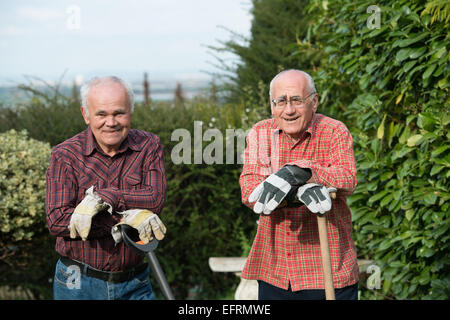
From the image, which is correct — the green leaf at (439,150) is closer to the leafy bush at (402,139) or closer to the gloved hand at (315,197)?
the leafy bush at (402,139)

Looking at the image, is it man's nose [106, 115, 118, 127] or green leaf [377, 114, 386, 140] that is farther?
green leaf [377, 114, 386, 140]

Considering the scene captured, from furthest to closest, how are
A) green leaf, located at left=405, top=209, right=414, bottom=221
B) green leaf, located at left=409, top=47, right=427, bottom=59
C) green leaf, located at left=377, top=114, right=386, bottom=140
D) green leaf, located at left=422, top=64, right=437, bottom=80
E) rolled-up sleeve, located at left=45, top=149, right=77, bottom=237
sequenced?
1. green leaf, located at left=377, top=114, right=386, bottom=140
2. green leaf, located at left=405, top=209, right=414, bottom=221
3. green leaf, located at left=409, top=47, right=427, bottom=59
4. green leaf, located at left=422, top=64, right=437, bottom=80
5. rolled-up sleeve, located at left=45, top=149, right=77, bottom=237

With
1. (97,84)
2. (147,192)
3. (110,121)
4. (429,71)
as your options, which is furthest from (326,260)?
(429,71)

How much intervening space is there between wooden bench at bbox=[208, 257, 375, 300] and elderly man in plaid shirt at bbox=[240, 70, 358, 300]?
2321mm

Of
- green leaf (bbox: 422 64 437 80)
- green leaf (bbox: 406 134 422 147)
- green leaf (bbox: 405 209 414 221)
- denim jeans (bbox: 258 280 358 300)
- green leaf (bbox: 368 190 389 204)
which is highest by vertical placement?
green leaf (bbox: 422 64 437 80)

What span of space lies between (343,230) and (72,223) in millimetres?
1249

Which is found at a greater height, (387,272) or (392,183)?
(392,183)

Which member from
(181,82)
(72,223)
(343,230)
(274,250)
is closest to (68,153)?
(72,223)

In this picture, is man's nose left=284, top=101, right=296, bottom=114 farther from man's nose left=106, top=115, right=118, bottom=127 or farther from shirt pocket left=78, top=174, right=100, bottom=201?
shirt pocket left=78, top=174, right=100, bottom=201

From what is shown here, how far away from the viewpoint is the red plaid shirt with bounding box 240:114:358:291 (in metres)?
2.58

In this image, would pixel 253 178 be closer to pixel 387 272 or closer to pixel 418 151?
pixel 418 151

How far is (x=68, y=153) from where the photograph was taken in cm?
262

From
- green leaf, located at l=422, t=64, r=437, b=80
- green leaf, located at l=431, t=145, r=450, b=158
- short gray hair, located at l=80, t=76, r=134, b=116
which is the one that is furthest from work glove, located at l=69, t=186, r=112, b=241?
green leaf, located at l=422, t=64, r=437, b=80

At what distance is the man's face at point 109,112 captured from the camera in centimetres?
253
